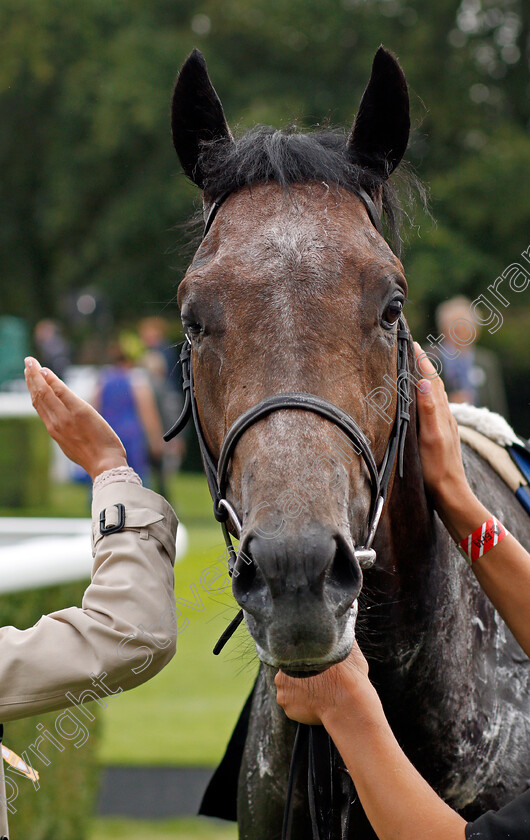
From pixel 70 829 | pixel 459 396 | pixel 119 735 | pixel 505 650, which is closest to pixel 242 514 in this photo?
pixel 505 650

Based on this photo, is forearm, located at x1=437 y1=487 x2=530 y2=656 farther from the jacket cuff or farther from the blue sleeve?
the jacket cuff

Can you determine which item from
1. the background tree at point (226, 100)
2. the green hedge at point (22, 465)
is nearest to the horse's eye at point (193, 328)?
the green hedge at point (22, 465)

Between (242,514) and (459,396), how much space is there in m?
6.22

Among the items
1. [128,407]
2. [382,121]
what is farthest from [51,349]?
[382,121]

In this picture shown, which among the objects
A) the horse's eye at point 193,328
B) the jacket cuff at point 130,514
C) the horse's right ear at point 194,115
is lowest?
the jacket cuff at point 130,514

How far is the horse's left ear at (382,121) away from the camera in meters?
2.51

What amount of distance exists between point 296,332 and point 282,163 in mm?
→ 542

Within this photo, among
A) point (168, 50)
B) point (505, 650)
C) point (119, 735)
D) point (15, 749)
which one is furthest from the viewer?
point (168, 50)

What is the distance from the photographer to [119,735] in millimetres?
6980

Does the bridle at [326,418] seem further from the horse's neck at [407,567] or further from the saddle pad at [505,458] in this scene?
the saddle pad at [505,458]

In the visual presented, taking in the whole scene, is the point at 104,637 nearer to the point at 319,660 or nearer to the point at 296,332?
the point at 319,660

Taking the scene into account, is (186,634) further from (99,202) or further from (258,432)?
(99,202)

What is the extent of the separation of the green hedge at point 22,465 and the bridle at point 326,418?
18.9ft

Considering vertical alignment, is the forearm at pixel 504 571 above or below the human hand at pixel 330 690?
above
